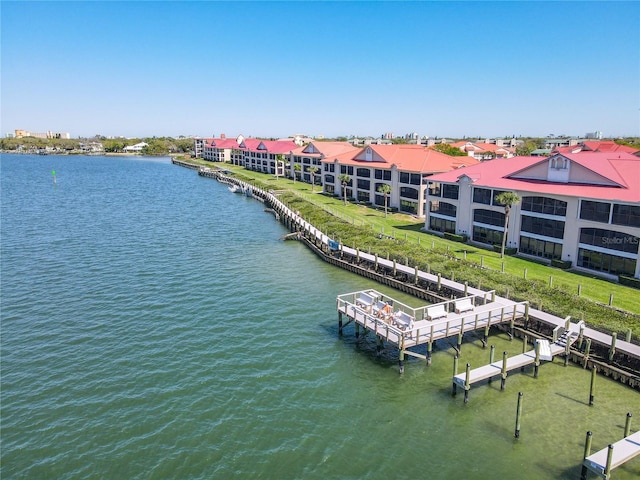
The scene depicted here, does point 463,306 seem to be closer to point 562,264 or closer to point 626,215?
point 562,264

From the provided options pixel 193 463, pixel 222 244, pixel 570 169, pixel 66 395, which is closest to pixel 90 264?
pixel 222 244

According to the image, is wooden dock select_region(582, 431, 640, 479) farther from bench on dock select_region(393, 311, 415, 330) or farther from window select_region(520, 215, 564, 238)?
window select_region(520, 215, 564, 238)

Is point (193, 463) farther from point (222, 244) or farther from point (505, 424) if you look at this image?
point (222, 244)

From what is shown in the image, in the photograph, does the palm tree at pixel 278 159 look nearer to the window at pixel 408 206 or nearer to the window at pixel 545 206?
the window at pixel 408 206

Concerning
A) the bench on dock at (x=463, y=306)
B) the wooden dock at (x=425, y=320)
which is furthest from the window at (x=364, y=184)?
the bench on dock at (x=463, y=306)

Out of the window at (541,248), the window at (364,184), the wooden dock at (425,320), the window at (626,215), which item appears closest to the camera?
the wooden dock at (425,320)

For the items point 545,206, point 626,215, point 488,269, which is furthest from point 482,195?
point 626,215

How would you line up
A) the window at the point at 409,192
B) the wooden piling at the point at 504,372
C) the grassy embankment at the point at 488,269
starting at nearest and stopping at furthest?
the wooden piling at the point at 504,372 → the grassy embankment at the point at 488,269 → the window at the point at 409,192
